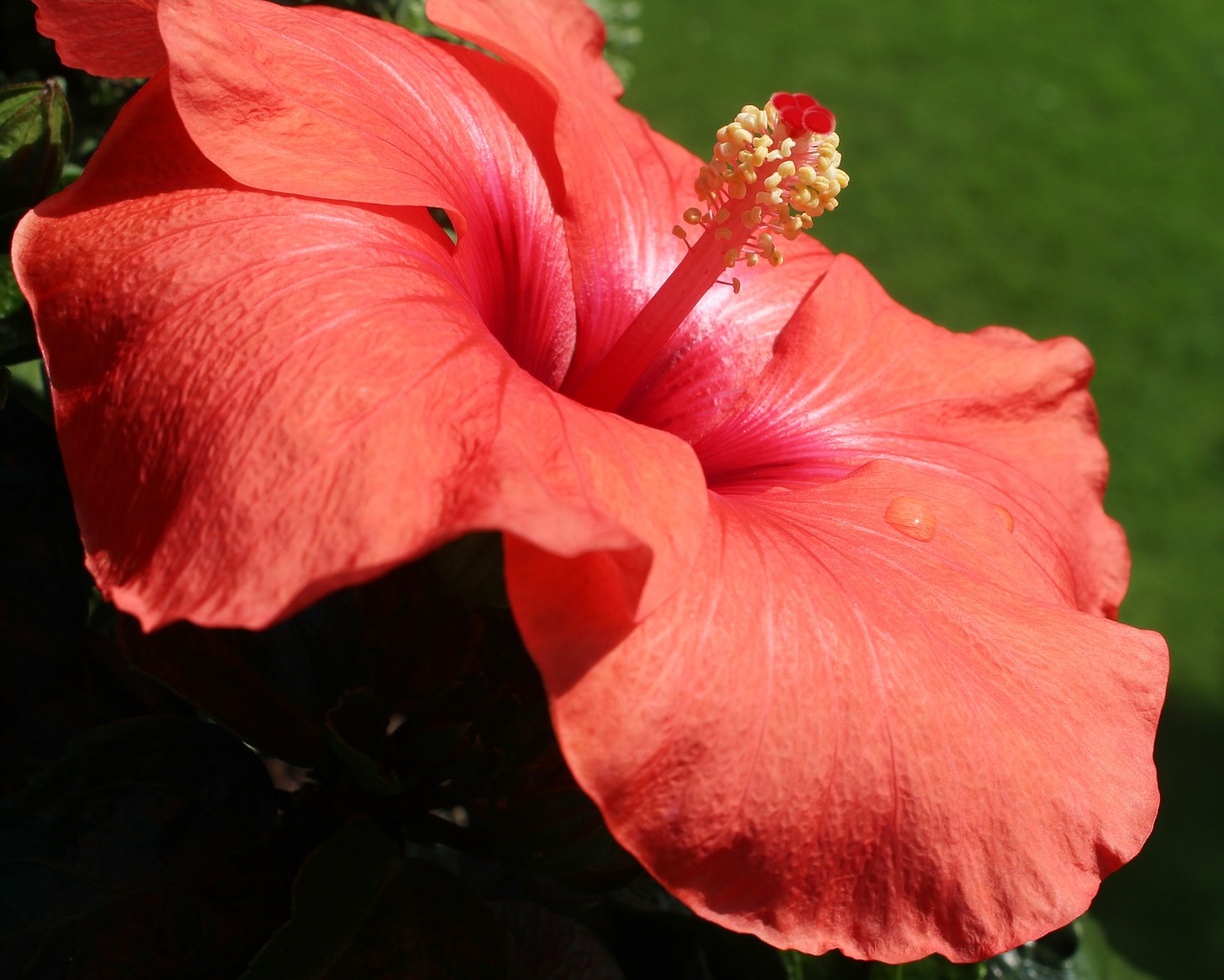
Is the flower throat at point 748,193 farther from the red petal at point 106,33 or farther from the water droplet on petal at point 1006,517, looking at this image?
the red petal at point 106,33

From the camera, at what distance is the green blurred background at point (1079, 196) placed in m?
4.02

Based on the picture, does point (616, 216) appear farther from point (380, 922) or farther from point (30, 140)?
point (380, 922)

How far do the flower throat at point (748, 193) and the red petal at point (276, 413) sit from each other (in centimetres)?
30

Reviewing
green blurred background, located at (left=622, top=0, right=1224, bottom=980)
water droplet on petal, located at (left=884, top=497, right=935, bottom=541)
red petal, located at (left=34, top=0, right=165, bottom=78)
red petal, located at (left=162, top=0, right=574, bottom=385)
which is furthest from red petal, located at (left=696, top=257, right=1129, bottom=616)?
green blurred background, located at (left=622, top=0, right=1224, bottom=980)

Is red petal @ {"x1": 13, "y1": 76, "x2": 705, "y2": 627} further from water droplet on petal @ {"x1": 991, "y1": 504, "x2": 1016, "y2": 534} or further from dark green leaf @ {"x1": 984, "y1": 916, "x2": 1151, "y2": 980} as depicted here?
dark green leaf @ {"x1": 984, "y1": 916, "x2": 1151, "y2": 980}

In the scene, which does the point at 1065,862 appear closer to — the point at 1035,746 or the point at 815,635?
the point at 1035,746

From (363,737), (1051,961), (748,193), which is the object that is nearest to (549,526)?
(363,737)

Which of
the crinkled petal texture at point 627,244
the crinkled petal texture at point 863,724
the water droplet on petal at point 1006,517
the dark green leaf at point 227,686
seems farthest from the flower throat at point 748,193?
the dark green leaf at point 227,686

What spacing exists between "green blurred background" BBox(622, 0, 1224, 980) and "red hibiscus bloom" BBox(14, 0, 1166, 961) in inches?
111

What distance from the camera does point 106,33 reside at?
1.03m

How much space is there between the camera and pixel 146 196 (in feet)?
3.06

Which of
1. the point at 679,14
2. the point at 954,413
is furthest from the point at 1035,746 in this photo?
the point at 679,14

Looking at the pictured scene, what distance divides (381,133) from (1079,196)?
495cm

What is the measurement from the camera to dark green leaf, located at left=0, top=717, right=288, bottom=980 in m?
1.01
